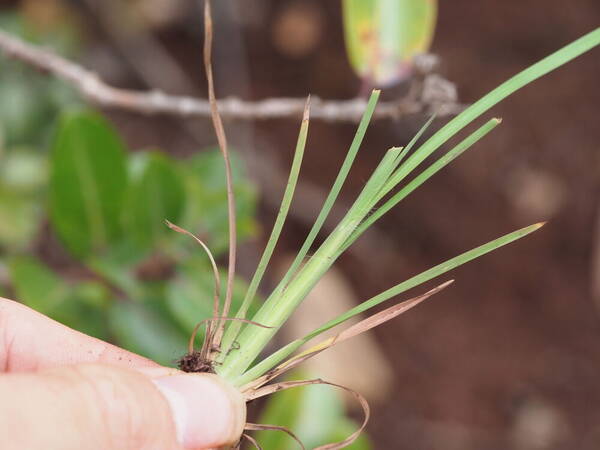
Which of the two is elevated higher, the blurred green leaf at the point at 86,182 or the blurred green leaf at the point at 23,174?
the blurred green leaf at the point at 23,174

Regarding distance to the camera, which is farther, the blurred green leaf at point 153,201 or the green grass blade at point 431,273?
the blurred green leaf at point 153,201

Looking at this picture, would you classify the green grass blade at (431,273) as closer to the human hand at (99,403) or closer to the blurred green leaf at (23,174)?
the human hand at (99,403)

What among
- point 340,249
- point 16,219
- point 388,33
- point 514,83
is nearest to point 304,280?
point 340,249

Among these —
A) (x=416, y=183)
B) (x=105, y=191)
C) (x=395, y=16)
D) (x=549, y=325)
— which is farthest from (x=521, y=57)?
(x=416, y=183)

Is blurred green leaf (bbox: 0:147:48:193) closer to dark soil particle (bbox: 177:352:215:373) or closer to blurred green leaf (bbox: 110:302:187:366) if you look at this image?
blurred green leaf (bbox: 110:302:187:366)

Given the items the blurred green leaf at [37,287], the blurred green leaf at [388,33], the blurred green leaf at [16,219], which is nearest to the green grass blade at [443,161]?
the blurred green leaf at [388,33]

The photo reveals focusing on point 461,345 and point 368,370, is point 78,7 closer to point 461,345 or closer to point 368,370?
point 368,370

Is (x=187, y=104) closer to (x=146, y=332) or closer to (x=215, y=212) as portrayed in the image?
(x=215, y=212)
